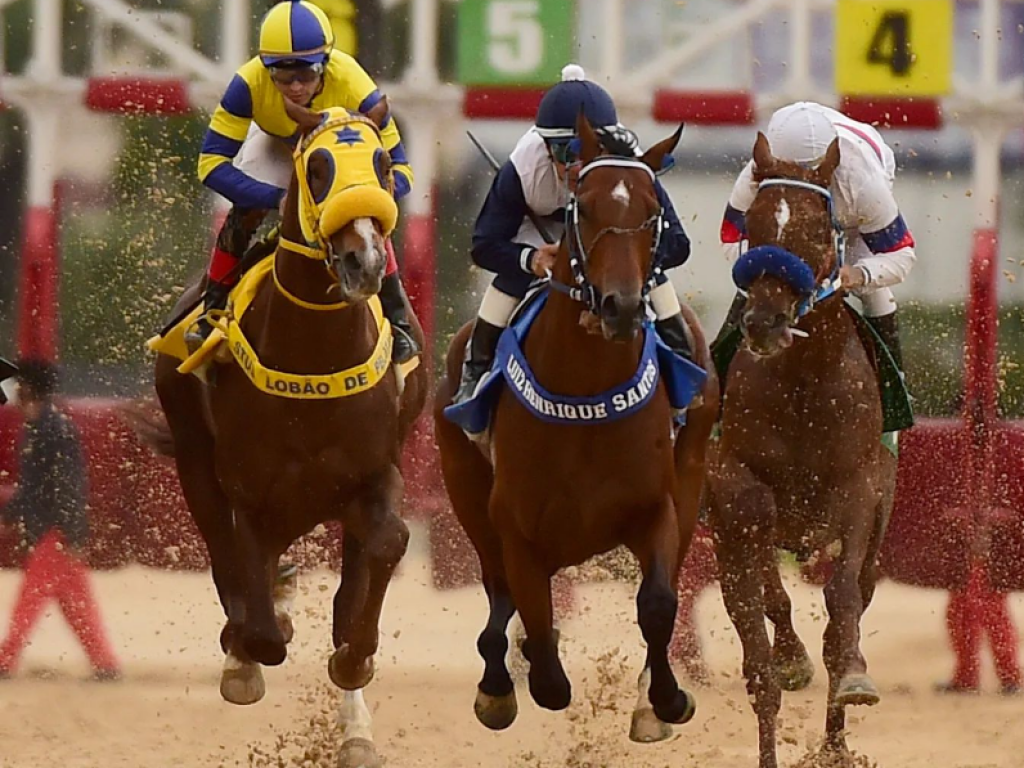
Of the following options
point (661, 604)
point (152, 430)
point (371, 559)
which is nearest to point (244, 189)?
point (371, 559)

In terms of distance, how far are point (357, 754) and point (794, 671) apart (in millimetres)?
1349

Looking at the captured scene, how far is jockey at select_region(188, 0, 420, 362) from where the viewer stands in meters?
6.54

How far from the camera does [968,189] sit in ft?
32.3

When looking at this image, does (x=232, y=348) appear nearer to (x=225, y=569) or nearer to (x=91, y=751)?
(x=225, y=569)

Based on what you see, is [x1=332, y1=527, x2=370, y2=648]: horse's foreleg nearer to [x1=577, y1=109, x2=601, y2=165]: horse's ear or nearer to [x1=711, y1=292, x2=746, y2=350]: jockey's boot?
[x1=711, y1=292, x2=746, y2=350]: jockey's boot

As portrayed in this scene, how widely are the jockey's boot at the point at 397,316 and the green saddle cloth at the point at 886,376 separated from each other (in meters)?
0.99

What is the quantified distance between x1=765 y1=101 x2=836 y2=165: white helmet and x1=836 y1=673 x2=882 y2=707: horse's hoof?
144 cm

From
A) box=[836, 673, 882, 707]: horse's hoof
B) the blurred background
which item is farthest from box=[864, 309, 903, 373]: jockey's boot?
the blurred background

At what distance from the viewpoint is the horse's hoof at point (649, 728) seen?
21.8 ft

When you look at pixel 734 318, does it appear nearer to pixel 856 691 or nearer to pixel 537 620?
pixel 856 691

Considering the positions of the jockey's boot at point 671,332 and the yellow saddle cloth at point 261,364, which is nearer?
the yellow saddle cloth at point 261,364

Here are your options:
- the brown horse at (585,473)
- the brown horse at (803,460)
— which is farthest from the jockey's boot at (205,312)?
the brown horse at (803,460)

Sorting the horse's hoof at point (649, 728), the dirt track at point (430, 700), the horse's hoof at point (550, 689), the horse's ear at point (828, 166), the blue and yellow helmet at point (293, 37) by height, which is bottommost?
the dirt track at point (430, 700)

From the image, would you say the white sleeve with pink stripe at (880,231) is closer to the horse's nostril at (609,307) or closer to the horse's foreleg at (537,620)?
the horse's foreleg at (537,620)
